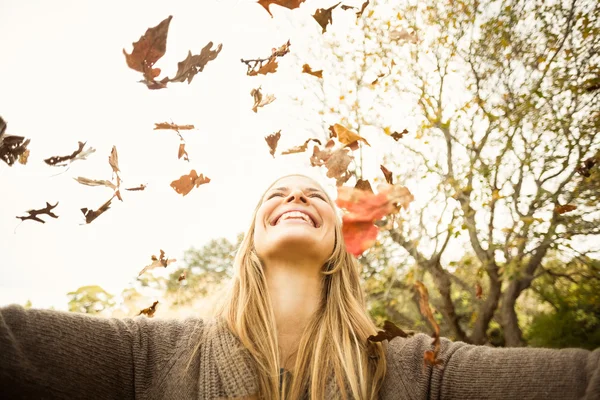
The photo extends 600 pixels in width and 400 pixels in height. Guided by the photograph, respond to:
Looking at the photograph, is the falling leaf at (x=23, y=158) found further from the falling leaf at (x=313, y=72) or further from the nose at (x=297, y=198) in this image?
the falling leaf at (x=313, y=72)

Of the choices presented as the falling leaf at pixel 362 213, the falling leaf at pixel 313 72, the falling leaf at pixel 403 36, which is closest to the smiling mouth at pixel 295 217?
the falling leaf at pixel 362 213

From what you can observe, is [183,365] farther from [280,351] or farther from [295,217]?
[295,217]

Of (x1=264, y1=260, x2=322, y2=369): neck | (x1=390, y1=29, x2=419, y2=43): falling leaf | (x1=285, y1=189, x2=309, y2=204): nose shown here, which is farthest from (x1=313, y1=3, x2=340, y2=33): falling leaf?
(x1=390, y1=29, x2=419, y2=43): falling leaf

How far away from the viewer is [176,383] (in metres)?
1.52

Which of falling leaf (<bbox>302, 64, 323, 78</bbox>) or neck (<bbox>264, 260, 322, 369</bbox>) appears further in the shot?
falling leaf (<bbox>302, 64, 323, 78</bbox>)

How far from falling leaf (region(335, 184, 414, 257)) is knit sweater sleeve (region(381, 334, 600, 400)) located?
2.01 feet

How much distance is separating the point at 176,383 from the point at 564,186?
5.13 metres

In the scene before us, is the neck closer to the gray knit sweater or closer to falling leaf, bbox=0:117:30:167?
the gray knit sweater

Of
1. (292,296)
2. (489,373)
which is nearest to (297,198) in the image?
(292,296)

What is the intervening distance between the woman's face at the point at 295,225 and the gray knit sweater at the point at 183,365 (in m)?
0.45

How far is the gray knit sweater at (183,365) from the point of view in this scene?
121cm

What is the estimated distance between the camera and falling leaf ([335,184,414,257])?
1.43 meters

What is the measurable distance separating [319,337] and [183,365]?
1.96 feet

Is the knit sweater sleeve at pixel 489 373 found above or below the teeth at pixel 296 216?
below
